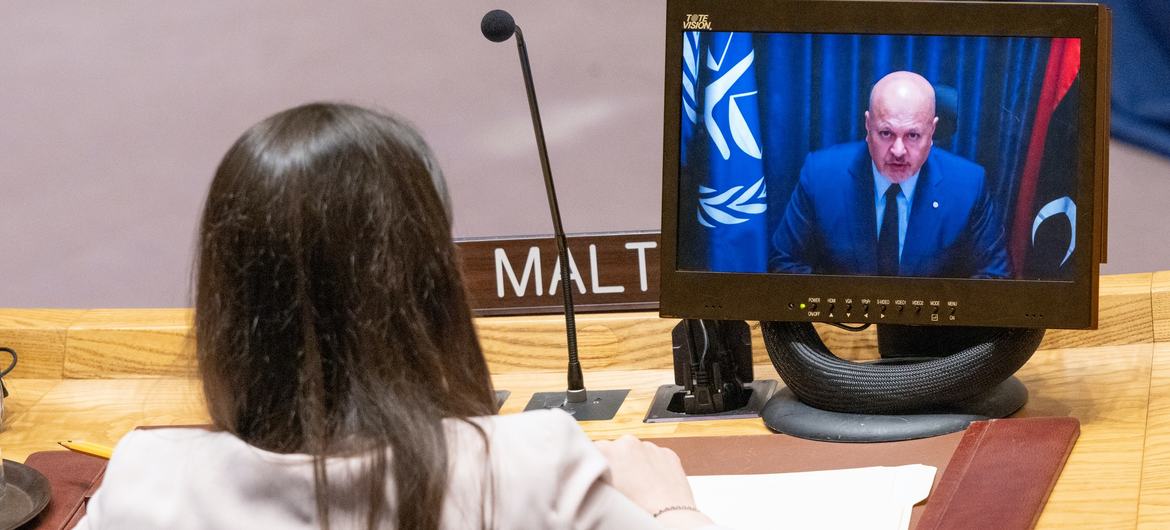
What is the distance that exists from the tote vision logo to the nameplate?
0.32m

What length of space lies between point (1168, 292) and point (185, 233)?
167 centimetres

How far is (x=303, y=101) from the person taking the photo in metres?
2.44

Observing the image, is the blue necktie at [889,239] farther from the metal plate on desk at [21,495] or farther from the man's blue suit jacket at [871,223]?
the metal plate on desk at [21,495]

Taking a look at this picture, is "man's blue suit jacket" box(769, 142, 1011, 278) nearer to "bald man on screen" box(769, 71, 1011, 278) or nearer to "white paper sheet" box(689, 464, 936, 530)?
"bald man on screen" box(769, 71, 1011, 278)

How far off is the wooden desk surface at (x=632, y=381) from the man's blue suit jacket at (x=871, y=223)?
0.18 meters

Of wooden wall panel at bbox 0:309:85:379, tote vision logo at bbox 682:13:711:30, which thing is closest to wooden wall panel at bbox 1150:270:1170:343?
tote vision logo at bbox 682:13:711:30

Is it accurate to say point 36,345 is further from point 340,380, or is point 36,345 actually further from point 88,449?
point 340,380

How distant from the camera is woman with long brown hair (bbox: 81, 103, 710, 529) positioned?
34.6 inches

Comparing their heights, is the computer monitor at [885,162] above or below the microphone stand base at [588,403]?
above

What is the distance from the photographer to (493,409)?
0.98 m

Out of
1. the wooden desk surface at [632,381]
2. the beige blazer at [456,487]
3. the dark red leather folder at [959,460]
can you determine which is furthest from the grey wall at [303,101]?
the beige blazer at [456,487]

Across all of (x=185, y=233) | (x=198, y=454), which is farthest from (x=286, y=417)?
(x=185, y=233)

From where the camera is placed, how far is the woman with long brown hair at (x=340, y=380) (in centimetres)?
88

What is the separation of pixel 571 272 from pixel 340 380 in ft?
2.79
